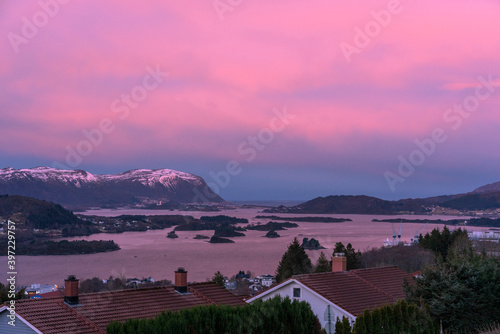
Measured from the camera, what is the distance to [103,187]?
450 feet

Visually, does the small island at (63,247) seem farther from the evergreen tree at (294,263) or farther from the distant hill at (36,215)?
the evergreen tree at (294,263)

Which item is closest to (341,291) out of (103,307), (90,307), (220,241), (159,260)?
(103,307)

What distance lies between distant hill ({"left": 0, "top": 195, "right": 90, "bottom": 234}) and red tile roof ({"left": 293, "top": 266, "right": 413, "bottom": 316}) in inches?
2215

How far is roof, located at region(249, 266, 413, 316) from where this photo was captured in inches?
690

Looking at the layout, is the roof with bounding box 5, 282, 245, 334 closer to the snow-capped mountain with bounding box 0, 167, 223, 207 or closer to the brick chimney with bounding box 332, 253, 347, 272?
the brick chimney with bounding box 332, 253, 347, 272

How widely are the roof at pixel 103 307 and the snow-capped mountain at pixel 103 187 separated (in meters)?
87.1

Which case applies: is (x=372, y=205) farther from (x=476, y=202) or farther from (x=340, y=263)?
(x=340, y=263)

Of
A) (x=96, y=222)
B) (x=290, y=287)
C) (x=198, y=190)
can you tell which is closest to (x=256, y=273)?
(x=290, y=287)

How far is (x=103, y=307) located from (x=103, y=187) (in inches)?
5029

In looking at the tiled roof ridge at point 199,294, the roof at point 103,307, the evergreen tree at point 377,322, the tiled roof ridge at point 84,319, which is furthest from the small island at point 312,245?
the evergreen tree at point 377,322

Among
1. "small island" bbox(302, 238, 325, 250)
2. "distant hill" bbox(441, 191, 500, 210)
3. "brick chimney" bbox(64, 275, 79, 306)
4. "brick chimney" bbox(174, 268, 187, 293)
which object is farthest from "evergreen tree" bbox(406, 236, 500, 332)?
"distant hill" bbox(441, 191, 500, 210)

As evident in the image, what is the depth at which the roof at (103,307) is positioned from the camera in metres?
12.3

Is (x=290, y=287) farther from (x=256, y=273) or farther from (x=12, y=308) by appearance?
(x=256, y=273)

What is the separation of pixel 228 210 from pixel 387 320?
17095 centimetres
